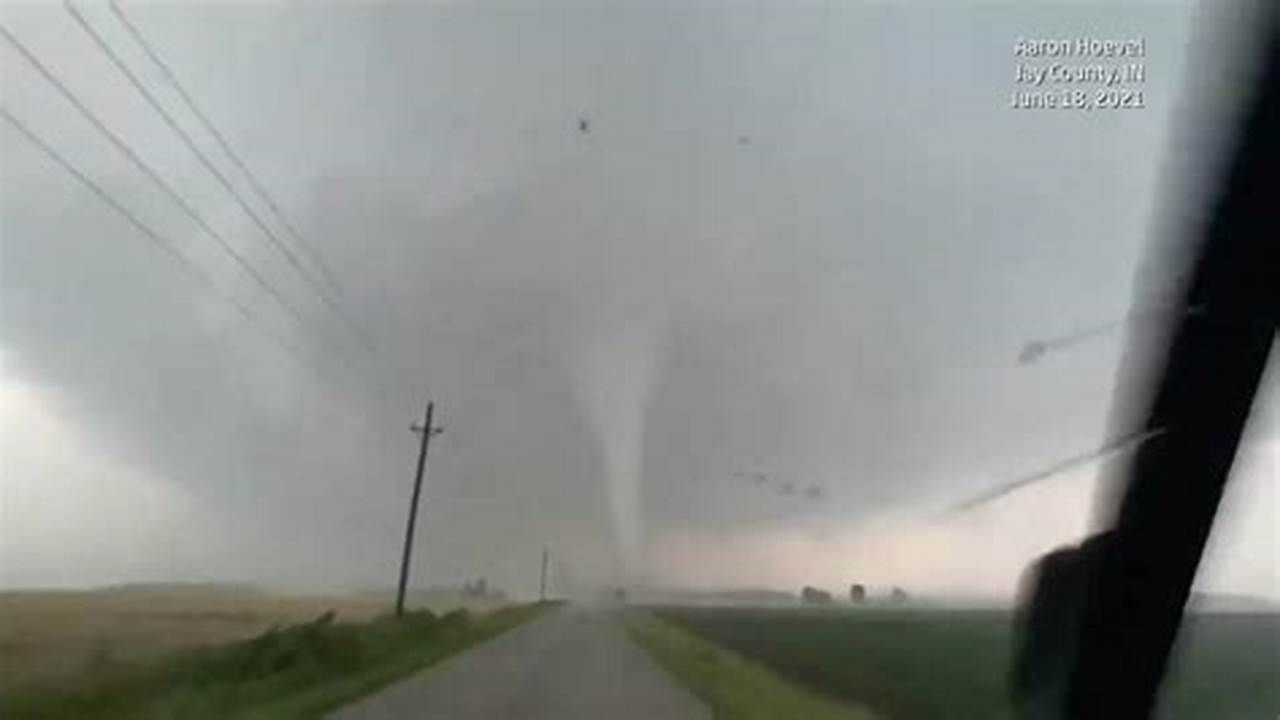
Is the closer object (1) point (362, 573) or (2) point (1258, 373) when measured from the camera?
(2) point (1258, 373)

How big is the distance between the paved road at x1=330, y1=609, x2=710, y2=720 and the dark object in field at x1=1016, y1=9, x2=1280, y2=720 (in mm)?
709

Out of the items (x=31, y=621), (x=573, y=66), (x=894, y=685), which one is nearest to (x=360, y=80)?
(x=573, y=66)

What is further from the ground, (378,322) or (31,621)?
(378,322)

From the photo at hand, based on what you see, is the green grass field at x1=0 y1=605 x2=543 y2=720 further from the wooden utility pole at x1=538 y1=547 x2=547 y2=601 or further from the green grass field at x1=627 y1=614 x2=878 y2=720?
the green grass field at x1=627 y1=614 x2=878 y2=720

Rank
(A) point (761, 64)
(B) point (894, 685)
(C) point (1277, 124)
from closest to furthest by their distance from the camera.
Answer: (C) point (1277, 124) < (A) point (761, 64) < (B) point (894, 685)

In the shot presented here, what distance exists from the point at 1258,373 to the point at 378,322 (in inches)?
64.2

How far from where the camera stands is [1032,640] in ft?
9.93

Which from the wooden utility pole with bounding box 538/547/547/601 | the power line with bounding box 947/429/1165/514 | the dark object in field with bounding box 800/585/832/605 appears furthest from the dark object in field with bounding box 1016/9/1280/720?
the wooden utility pole with bounding box 538/547/547/601

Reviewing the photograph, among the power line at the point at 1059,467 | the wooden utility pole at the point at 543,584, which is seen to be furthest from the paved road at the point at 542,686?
the power line at the point at 1059,467

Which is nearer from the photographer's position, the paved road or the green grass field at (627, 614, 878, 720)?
the paved road

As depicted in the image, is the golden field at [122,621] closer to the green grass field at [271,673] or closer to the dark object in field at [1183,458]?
the green grass field at [271,673]

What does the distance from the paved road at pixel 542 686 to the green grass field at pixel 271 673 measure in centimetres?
4

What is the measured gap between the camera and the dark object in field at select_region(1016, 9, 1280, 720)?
280 cm

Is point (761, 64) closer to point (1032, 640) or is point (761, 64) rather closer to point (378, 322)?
point (378, 322)
